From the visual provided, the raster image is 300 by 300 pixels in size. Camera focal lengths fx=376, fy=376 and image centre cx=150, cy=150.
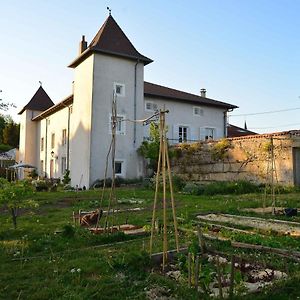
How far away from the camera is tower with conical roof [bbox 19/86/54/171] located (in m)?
38.8

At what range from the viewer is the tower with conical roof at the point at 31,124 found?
38781 millimetres

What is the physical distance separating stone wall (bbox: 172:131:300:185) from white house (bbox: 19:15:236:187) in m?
4.26

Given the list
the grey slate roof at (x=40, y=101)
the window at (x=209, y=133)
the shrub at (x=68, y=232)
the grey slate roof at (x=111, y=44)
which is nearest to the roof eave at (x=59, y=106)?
the grey slate roof at (x=111, y=44)

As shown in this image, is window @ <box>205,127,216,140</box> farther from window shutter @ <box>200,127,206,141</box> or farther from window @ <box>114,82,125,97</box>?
window @ <box>114,82,125,97</box>

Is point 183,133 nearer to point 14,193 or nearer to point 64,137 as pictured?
point 64,137

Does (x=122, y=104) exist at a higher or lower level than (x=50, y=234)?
higher

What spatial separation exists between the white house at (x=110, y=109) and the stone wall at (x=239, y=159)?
14.0ft

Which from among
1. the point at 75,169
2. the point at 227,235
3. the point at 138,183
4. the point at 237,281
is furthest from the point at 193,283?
the point at 75,169

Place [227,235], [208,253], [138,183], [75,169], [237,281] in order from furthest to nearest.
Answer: [75,169], [138,183], [227,235], [208,253], [237,281]

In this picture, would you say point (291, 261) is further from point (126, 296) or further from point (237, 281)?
point (126, 296)

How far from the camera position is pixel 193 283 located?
386 cm

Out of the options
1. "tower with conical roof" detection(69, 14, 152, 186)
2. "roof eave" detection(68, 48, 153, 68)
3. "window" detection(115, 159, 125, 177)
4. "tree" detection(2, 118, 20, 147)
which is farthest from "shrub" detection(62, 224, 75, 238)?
"tree" detection(2, 118, 20, 147)

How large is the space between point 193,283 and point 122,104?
2131 centimetres

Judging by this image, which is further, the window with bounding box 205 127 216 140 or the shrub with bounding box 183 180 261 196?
the window with bounding box 205 127 216 140
